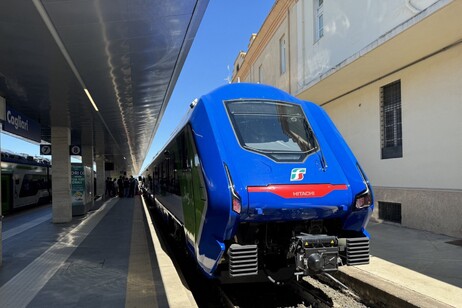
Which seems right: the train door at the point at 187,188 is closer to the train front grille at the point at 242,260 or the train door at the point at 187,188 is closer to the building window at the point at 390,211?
the train front grille at the point at 242,260

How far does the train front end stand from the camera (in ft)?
14.4

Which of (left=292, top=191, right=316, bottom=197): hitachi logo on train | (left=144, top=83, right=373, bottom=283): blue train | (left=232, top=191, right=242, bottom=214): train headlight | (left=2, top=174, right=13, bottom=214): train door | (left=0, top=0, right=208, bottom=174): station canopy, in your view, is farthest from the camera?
(left=2, top=174, right=13, bottom=214): train door

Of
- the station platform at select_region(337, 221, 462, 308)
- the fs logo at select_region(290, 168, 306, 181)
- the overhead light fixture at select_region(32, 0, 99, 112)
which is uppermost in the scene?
the overhead light fixture at select_region(32, 0, 99, 112)

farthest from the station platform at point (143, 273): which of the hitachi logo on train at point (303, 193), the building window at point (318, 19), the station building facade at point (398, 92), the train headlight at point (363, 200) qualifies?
the building window at point (318, 19)

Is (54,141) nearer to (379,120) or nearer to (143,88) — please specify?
(143,88)

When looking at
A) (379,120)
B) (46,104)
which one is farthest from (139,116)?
(379,120)

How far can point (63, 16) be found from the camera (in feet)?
Answer: 19.2

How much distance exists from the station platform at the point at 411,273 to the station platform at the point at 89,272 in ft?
7.80

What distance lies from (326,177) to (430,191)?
5.57 metres

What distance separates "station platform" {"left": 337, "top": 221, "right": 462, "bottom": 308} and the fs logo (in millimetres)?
1814

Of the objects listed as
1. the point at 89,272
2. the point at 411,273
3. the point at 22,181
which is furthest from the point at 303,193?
Answer: the point at 22,181

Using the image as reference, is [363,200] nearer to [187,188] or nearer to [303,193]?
[303,193]

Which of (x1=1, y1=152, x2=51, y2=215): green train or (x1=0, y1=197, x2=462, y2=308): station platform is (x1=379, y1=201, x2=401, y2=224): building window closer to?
(x1=0, y1=197, x2=462, y2=308): station platform

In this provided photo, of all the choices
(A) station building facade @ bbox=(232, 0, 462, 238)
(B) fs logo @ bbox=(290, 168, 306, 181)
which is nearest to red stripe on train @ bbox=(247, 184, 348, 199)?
(B) fs logo @ bbox=(290, 168, 306, 181)
